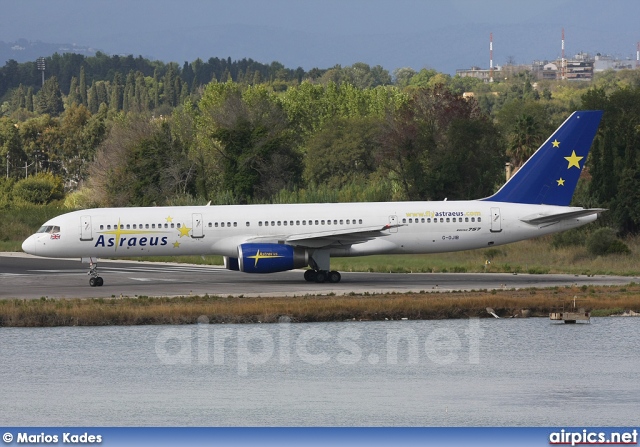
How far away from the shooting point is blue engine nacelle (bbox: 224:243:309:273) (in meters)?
46.5

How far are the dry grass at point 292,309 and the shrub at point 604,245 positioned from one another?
15.6 metres

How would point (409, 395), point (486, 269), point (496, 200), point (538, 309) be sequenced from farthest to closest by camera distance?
point (486, 269) → point (496, 200) → point (538, 309) → point (409, 395)

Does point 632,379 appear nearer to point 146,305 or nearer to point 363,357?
point 363,357

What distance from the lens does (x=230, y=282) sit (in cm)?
5034

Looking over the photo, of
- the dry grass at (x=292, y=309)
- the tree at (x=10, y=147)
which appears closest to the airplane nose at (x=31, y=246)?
the dry grass at (x=292, y=309)

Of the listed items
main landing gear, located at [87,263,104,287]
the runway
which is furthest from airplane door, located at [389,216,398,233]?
main landing gear, located at [87,263,104,287]

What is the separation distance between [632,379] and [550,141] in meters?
20.5

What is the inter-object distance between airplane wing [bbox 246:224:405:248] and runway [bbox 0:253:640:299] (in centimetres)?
174

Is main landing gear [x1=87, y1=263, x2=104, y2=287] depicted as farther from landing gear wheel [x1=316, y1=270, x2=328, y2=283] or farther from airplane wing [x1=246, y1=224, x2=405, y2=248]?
landing gear wheel [x1=316, y1=270, x2=328, y2=283]

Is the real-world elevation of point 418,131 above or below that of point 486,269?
above

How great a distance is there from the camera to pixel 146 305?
4072 cm

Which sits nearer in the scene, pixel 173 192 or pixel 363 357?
pixel 363 357

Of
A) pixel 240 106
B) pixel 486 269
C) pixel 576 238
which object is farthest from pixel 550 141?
pixel 240 106

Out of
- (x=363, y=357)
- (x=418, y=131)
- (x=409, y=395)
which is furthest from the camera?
(x=418, y=131)
